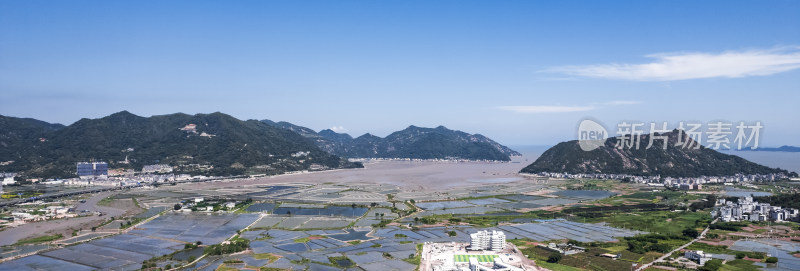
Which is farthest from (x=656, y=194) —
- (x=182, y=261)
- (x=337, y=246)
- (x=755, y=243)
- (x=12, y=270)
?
(x=12, y=270)

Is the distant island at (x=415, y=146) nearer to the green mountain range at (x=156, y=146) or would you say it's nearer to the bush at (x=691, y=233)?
the green mountain range at (x=156, y=146)

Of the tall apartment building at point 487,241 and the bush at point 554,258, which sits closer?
the bush at point 554,258

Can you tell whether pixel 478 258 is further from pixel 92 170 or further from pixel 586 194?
pixel 92 170

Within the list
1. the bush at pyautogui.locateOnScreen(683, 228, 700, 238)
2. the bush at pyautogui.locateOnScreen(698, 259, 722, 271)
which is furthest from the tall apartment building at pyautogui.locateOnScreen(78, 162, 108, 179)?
the bush at pyautogui.locateOnScreen(698, 259, 722, 271)

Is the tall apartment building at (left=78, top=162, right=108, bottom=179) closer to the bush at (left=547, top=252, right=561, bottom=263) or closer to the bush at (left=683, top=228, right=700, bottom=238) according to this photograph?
the bush at (left=547, top=252, right=561, bottom=263)

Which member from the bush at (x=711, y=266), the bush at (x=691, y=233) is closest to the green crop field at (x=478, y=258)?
the bush at (x=711, y=266)

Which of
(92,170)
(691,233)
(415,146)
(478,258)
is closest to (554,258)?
(478,258)

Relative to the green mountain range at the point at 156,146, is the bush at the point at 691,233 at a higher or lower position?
lower

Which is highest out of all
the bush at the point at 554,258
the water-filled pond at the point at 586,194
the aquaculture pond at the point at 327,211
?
the water-filled pond at the point at 586,194
